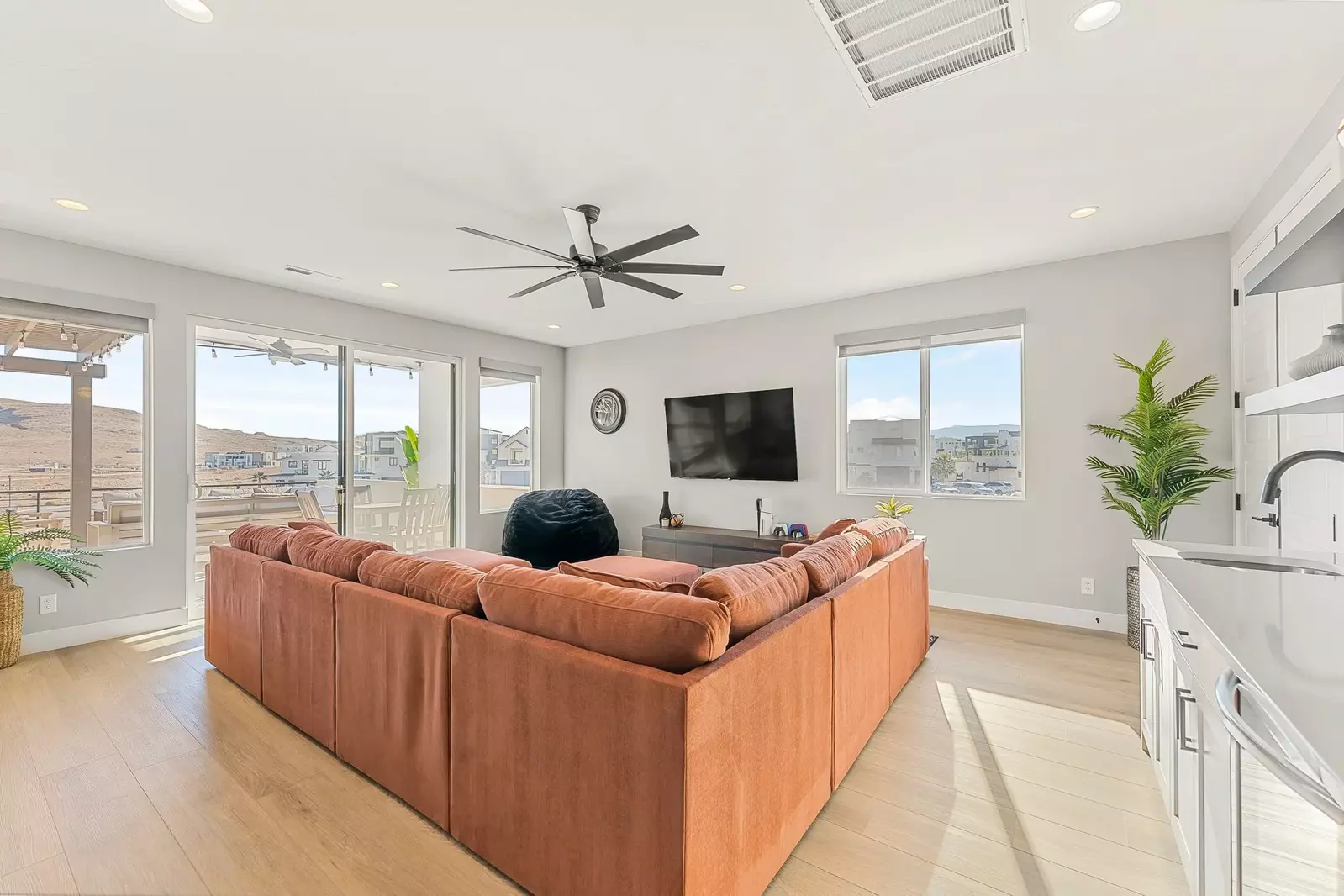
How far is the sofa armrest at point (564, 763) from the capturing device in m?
1.25

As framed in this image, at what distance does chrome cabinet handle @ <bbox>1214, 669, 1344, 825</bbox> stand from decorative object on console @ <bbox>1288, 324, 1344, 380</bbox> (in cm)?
101

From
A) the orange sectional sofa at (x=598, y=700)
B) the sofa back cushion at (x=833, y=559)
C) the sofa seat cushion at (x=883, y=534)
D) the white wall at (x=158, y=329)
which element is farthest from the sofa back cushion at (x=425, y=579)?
Answer: the white wall at (x=158, y=329)

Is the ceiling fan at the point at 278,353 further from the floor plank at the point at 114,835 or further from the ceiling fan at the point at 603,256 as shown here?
Answer: the floor plank at the point at 114,835

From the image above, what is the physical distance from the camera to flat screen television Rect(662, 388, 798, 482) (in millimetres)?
5145

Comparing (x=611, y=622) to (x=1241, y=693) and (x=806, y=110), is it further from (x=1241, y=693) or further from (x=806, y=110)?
(x=806, y=110)

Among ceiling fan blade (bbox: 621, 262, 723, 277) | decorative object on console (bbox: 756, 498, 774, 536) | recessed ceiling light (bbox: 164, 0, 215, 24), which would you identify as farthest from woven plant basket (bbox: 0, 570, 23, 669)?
decorative object on console (bbox: 756, 498, 774, 536)

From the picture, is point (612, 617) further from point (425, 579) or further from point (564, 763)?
point (425, 579)

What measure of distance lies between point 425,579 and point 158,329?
11.7 feet

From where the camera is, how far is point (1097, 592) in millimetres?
3787

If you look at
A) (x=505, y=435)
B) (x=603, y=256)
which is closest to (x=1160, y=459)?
(x=603, y=256)

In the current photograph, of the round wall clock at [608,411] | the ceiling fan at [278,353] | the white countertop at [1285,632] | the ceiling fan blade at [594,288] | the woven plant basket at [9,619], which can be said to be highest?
the ceiling fan blade at [594,288]

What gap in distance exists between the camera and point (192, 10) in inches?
66.9

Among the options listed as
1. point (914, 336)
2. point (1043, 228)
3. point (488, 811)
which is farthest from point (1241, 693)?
point (914, 336)

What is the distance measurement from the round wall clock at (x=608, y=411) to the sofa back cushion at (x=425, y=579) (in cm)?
428
